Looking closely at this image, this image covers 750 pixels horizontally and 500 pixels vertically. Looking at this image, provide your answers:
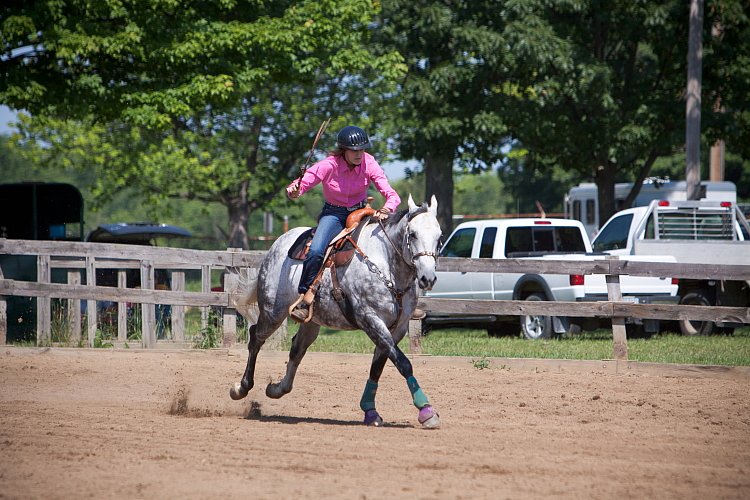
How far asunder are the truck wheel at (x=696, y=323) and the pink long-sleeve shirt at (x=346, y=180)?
33.5 ft

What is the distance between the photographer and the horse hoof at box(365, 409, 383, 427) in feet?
30.5

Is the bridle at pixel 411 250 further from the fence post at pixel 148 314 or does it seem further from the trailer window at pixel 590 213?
the trailer window at pixel 590 213

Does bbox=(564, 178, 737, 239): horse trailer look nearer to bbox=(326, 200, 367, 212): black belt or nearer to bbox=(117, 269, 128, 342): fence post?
bbox=(117, 269, 128, 342): fence post

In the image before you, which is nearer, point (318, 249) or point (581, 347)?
point (318, 249)

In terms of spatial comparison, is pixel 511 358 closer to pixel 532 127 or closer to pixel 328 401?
pixel 328 401

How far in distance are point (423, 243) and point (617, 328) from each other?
595 cm

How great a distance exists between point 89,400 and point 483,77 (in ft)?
55.1

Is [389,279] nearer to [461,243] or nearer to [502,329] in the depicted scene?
[461,243]

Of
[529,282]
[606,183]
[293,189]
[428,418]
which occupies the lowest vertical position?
[428,418]

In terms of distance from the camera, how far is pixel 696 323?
18969 millimetres

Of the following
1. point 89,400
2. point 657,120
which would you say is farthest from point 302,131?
point 89,400

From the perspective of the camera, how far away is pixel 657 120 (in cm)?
2584

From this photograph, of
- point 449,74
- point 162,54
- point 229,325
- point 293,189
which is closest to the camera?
point 293,189

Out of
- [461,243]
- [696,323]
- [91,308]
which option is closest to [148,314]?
[91,308]
